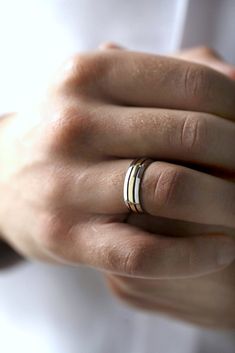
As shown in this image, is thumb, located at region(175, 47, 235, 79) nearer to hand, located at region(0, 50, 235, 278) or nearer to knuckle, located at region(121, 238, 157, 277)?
hand, located at region(0, 50, 235, 278)

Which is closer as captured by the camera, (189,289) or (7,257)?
(189,289)

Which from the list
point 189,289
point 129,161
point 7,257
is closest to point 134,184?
point 129,161

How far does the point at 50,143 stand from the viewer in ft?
1.12

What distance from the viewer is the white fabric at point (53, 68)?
487 millimetres

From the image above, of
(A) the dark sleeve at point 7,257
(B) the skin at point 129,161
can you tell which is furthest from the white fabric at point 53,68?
(B) the skin at point 129,161

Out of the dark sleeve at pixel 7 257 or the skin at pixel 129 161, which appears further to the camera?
the dark sleeve at pixel 7 257

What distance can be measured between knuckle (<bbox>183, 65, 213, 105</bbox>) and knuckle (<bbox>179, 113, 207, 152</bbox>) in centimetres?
2

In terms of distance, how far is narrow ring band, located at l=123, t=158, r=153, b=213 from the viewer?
0.30m

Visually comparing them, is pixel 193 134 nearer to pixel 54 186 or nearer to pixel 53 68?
pixel 54 186

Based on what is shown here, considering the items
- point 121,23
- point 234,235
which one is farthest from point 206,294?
point 121,23

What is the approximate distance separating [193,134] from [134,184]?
5 cm

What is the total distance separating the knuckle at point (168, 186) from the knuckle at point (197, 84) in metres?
0.05

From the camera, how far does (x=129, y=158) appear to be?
32 centimetres

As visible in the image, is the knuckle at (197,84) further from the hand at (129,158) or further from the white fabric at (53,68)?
the white fabric at (53,68)
